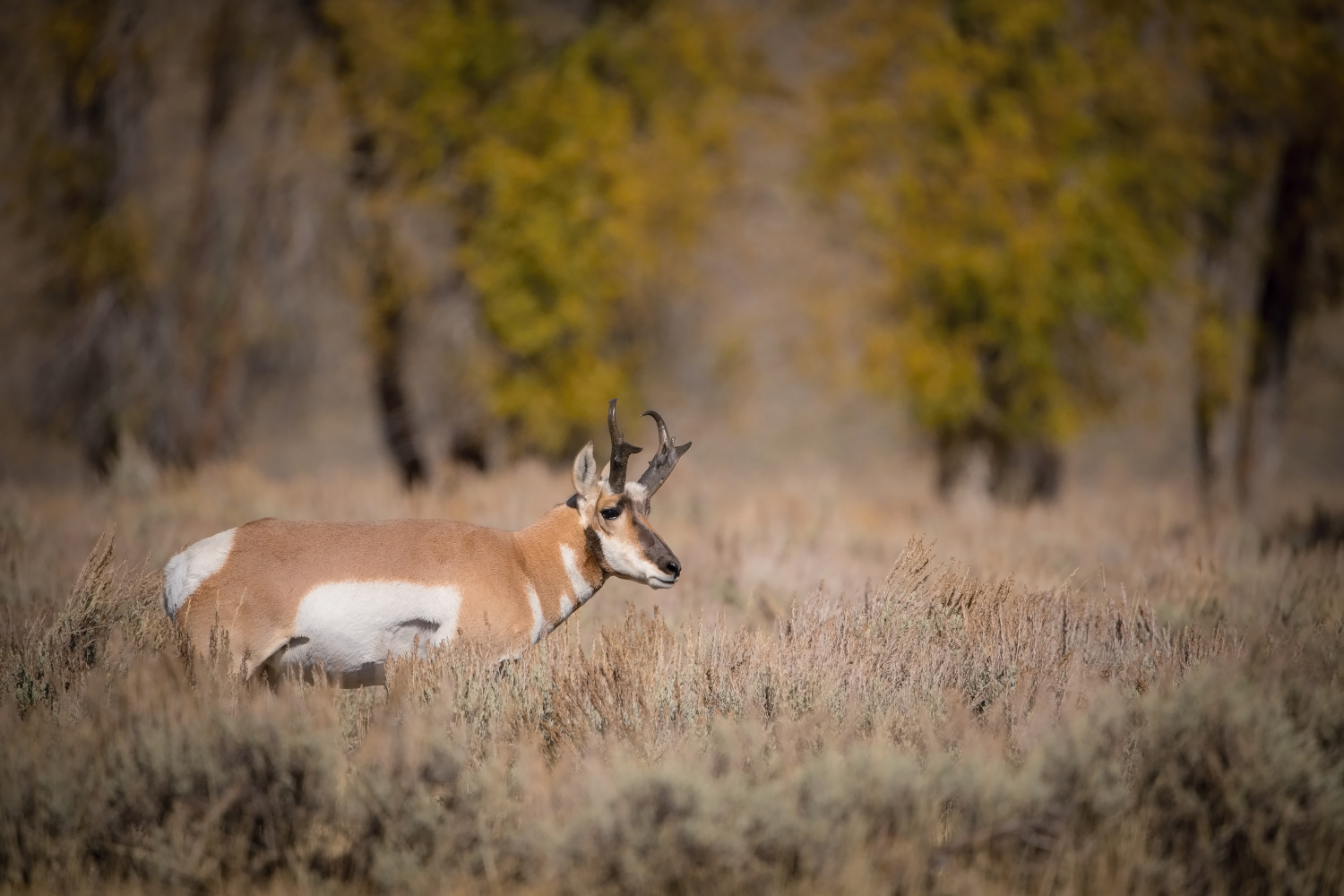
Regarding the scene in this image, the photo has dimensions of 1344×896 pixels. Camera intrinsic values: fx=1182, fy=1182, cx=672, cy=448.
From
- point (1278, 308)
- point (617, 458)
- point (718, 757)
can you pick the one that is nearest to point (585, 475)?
point (617, 458)

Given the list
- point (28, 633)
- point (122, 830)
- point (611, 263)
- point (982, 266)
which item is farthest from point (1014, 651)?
point (611, 263)

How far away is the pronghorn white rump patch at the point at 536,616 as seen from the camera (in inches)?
255

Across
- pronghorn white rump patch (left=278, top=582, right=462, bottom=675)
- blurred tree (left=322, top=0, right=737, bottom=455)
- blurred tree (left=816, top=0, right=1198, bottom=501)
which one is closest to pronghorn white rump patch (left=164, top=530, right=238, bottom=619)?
pronghorn white rump patch (left=278, top=582, right=462, bottom=675)

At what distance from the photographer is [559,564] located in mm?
6809

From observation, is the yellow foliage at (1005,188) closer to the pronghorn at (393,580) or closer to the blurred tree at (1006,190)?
the blurred tree at (1006,190)

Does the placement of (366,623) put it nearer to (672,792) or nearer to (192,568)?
(192,568)

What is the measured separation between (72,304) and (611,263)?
9.01m

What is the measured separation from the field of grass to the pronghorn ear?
87 centimetres

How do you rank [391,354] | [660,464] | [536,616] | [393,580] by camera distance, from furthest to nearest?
[391,354] < [660,464] < [536,616] < [393,580]

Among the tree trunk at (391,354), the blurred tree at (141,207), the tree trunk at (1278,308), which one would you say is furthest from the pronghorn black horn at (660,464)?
the tree trunk at (1278,308)

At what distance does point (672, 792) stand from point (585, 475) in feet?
9.12

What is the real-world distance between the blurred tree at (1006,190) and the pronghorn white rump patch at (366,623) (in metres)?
13.1

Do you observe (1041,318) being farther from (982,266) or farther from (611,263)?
(611,263)

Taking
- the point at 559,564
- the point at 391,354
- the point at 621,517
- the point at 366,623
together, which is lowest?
the point at 366,623
